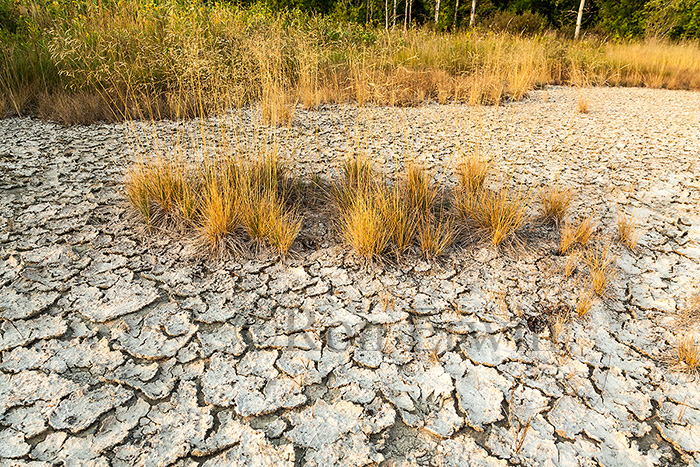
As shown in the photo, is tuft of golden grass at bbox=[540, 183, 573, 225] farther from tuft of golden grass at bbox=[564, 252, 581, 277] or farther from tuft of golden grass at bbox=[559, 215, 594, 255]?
tuft of golden grass at bbox=[564, 252, 581, 277]

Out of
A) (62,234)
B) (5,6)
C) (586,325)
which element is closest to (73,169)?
(62,234)

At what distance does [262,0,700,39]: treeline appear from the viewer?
11.5 meters

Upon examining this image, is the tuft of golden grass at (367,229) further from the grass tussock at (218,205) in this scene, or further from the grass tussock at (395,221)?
the grass tussock at (218,205)

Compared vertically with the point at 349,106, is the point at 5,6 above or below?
above

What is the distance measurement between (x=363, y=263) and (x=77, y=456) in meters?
1.38

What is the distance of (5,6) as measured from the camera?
5.45 metres

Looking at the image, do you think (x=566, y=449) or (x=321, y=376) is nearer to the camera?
(x=566, y=449)

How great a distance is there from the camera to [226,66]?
3.05m

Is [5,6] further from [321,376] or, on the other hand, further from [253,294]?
[321,376]

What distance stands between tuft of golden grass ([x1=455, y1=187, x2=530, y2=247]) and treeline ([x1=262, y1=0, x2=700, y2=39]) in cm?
875

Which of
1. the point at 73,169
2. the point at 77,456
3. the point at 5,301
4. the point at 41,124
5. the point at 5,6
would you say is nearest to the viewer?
the point at 77,456

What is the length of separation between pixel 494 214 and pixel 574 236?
1.44 ft

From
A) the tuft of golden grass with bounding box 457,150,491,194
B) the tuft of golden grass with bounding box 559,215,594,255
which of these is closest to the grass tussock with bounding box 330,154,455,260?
the tuft of golden grass with bounding box 457,150,491,194

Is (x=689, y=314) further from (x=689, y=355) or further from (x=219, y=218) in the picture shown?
(x=219, y=218)
